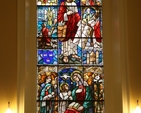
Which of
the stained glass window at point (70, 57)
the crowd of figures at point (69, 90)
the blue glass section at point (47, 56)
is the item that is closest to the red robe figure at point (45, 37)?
the stained glass window at point (70, 57)

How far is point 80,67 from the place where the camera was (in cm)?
666

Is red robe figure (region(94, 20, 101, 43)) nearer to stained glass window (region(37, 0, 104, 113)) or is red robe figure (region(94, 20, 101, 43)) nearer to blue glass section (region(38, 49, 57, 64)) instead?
stained glass window (region(37, 0, 104, 113))

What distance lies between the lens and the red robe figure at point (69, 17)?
679 centimetres

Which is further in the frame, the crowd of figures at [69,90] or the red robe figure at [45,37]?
the red robe figure at [45,37]
